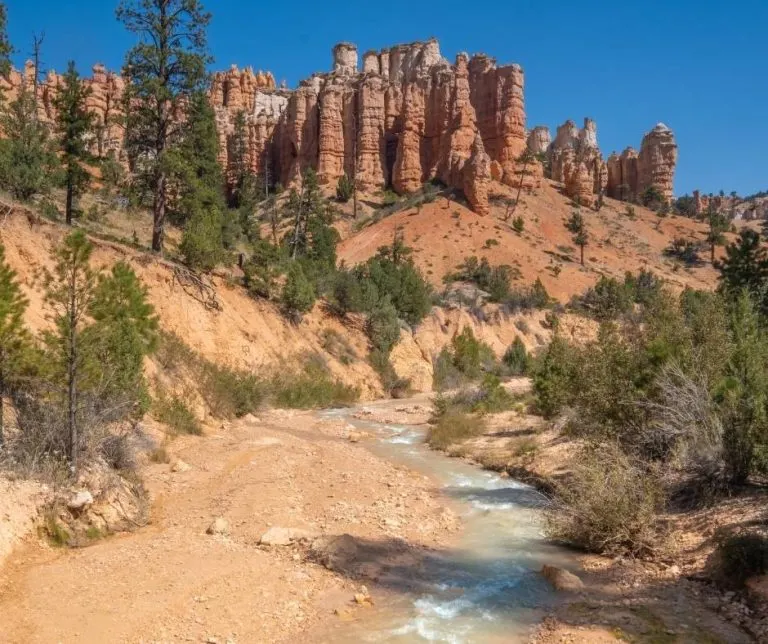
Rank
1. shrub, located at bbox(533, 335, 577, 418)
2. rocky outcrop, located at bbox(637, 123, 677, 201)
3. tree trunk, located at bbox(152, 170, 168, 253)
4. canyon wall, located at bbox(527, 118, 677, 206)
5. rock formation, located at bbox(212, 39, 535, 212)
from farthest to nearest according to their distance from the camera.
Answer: rocky outcrop, located at bbox(637, 123, 677, 201) → canyon wall, located at bbox(527, 118, 677, 206) → rock formation, located at bbox(212, 39, 535, 212) → tree trunk, located at bbox(152, 170, 168, 253) → shrub, located at bbox(533, 335, 577, 418)

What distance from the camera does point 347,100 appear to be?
7806cm

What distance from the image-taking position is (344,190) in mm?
71062

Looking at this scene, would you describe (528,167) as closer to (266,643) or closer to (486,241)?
(486,241)

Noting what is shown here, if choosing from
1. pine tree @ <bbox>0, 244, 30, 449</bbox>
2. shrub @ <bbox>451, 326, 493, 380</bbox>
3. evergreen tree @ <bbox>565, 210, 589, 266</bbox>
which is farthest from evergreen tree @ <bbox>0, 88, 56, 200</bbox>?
evergreen tree @ <bbox>565, 210, 589, 266</bbox>

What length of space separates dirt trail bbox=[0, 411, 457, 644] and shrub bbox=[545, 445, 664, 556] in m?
2.29

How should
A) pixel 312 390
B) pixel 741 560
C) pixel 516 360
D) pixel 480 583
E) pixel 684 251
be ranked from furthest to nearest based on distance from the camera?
1. pixel 684 251
2. pixel 516 360
3. pixel 312 390
4. pixel 480 583
5. pixel 741 560

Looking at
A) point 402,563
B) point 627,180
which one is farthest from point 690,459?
point 627,180

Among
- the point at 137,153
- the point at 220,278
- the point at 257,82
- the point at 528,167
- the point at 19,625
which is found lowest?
the point at 19,625

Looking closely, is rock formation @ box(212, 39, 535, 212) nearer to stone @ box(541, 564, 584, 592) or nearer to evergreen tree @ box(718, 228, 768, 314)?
evergreen tree @ box(718, 228, 768, 314)

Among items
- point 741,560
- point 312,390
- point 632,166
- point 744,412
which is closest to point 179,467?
point 741,560

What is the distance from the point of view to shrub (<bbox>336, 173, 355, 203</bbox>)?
7112 cm

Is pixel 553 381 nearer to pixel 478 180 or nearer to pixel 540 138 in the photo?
pixel 478 180

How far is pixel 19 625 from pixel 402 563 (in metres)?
4.76

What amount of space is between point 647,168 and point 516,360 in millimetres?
65068
